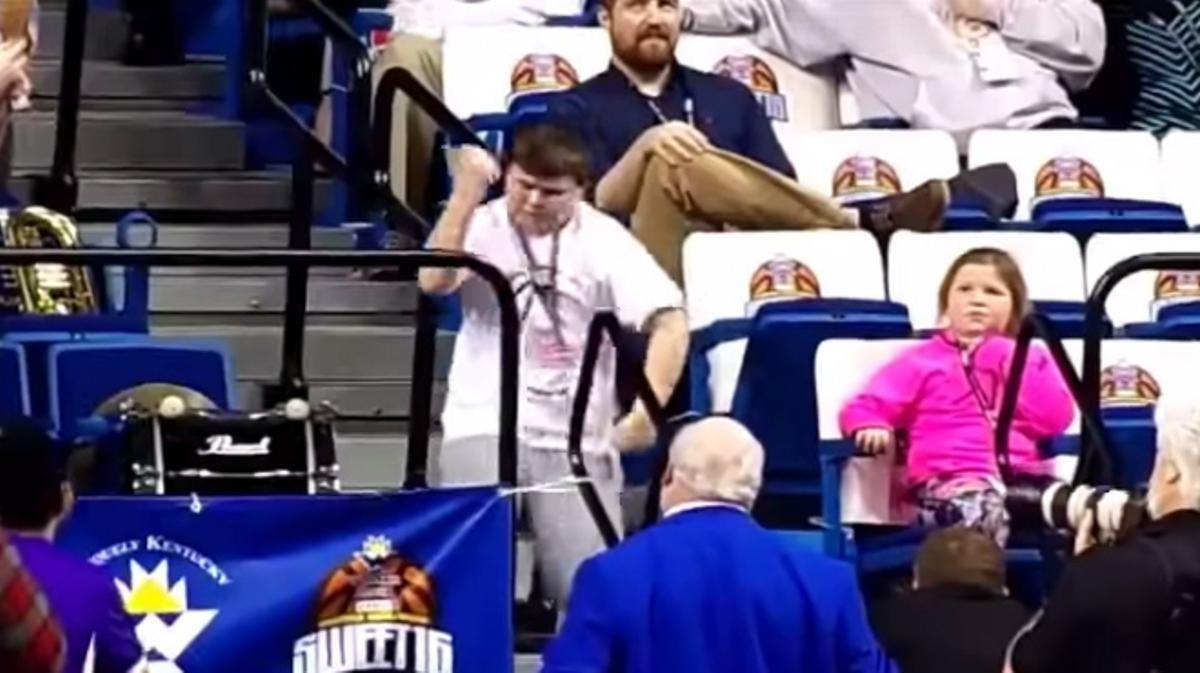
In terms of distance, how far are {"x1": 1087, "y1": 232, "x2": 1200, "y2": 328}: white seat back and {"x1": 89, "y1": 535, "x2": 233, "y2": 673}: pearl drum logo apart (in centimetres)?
383

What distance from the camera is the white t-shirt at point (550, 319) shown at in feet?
30.3

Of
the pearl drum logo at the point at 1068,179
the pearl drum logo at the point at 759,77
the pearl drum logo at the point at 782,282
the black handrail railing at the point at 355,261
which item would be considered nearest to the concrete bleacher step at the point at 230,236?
the pearl drum logo at the point at 759,77

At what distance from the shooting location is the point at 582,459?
9125 mm

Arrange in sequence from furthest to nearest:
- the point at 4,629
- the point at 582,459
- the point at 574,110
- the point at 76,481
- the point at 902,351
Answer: the point at 574,110
the point at 902,351
the point at 582,459
the point at 76,481
the point at 4,629

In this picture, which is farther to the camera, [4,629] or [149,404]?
[149,404]

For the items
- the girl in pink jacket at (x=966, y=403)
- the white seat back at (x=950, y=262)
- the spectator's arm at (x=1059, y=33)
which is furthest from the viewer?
the spectator's arm at (x=1059, y=33)

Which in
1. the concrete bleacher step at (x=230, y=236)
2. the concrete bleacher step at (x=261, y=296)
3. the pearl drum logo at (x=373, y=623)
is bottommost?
the pearl drum logo at (x=373, y=623)

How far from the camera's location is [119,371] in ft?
30.3

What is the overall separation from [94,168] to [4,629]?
7316 mm

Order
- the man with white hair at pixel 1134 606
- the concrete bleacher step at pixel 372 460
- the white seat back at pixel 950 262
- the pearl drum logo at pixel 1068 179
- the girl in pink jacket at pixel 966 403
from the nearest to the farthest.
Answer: the man with white hair at pixel 1134 606 < the girl in pink jacket at pixel 966 403 < the concrete bleacher step at pixel 372 460 < the white seat back at pixel 950 262 < the pearl drum logo at pixel 1068 179

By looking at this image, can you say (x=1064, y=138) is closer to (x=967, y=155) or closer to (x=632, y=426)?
(x=967, y=155)

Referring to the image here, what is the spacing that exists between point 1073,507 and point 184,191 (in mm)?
4272

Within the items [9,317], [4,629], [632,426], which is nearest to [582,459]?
[632,426]

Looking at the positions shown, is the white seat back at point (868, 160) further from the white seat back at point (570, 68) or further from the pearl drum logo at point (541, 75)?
the pearl drum logo at point (541, 75)
